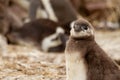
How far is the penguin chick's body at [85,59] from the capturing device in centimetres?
381

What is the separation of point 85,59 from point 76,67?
0.10 meters

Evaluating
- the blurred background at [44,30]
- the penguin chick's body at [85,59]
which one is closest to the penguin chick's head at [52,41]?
the blurred background at [44,30]

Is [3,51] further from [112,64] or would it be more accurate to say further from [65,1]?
[112,64]

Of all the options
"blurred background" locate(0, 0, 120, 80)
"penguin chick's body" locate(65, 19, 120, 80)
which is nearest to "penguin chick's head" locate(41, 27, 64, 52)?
"blurred background" locate(0, 0, 120, 80)

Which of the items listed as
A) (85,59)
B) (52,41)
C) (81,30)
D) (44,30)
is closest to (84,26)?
(81,30)

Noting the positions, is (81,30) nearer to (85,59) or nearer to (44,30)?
(85,59)

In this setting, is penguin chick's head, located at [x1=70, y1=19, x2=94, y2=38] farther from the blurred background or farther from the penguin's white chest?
the blurred background

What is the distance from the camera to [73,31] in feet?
12.6

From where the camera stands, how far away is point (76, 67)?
3.84m

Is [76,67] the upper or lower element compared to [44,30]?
lower

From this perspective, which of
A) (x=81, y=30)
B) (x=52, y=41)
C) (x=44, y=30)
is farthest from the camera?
(x=44, y=30)

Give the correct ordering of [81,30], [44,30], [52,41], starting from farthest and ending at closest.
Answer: [44,30]
[52,41]
[81,30]

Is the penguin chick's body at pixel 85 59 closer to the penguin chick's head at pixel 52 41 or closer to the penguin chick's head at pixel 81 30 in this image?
the penguin chick's head at pixel 81 30

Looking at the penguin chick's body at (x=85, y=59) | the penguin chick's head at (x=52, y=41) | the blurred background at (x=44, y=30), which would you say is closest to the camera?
the penguin chick's body at (x=85, y=59)
